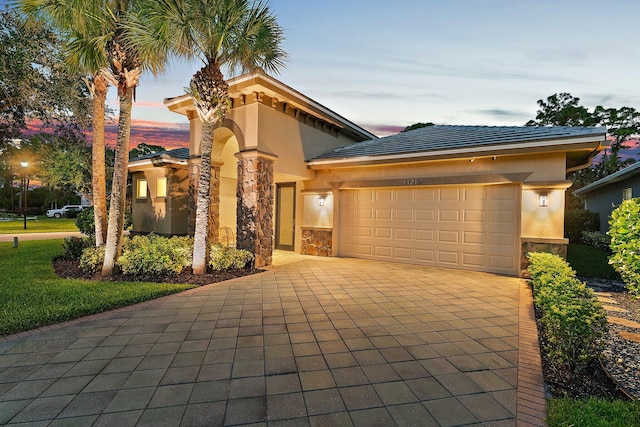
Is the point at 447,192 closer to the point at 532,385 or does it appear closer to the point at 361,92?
the point at 532,385

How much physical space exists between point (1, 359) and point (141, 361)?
1.51 meters

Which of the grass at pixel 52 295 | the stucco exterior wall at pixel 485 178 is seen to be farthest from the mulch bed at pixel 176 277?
the stucco exterior wall at pixel 485 178

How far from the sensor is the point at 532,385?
283 cm

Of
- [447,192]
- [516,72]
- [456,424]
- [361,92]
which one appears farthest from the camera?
[361,92]

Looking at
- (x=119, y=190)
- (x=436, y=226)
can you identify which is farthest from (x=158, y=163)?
(x=436, y=226)

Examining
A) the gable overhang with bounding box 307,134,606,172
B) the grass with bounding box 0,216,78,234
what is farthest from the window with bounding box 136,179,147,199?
the grass with bounding box 0,216,78,234

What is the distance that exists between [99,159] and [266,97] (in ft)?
16.0

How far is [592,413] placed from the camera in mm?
2396

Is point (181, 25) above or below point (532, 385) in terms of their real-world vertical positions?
above

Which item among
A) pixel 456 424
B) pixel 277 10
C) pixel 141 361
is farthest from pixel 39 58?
pixel 456 424

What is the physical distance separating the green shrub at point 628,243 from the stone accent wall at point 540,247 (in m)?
1.04

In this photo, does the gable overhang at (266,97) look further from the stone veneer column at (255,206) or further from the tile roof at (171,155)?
the tile roof at (171,155)

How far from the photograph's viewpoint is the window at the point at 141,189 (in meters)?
12.7

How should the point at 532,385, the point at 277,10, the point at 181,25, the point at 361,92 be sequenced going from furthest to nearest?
the point at 361,92 → the point at 277,10 → the point at 181,25 → the point at 532,385
